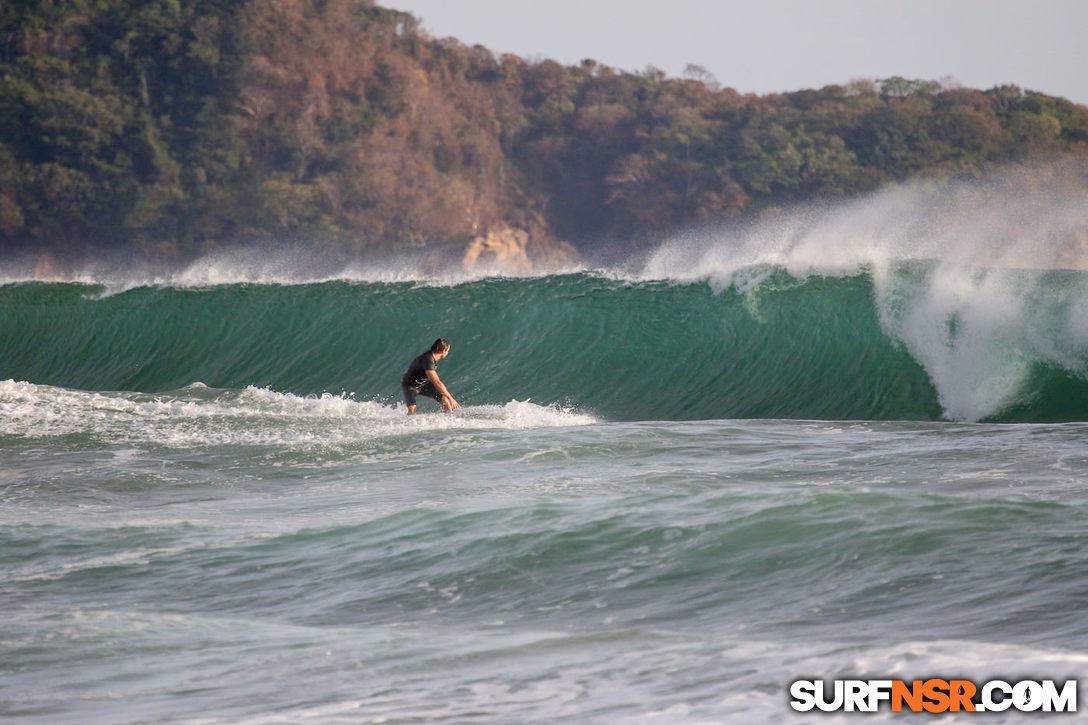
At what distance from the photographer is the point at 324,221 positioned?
199 ft

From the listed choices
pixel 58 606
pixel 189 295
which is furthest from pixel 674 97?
pixel 58 606

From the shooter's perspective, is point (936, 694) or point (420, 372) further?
point (420, 372)

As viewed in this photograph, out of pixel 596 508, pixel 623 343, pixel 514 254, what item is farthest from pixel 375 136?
pixel 596 508

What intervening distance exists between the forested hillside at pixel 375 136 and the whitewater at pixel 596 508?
41.9 metres

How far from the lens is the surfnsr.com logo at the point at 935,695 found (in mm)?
4527

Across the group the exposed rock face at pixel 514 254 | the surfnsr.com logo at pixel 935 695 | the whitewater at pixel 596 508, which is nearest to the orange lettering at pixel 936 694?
the surfnsr.com logo at pixel 935 695

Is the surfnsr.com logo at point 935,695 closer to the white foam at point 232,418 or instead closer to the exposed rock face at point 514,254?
the white foam at point 232,418

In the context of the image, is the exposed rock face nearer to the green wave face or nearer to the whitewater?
the green wave face

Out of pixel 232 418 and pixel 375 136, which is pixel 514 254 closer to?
pixel 375 136

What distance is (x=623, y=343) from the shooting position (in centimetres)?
1925

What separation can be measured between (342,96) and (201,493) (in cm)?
5838

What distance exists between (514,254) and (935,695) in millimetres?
65009

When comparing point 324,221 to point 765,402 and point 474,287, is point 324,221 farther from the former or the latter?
point 765,402

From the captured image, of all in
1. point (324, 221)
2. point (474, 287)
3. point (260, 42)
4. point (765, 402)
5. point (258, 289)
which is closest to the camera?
point (765, 402)
